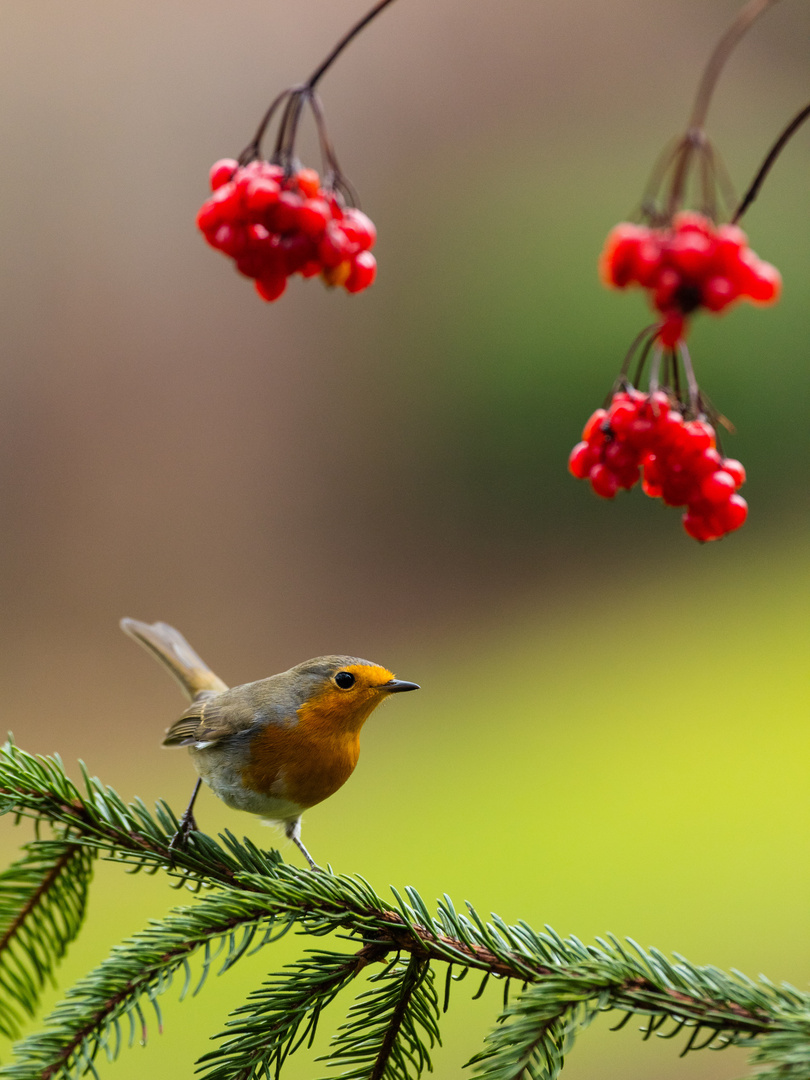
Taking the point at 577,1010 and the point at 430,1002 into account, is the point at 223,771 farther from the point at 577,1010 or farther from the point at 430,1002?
the point at 577,1010

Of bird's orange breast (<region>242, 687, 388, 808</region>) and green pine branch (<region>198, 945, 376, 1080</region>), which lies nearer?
green pine branch (<region>198, 945, 376, 1080</region>)

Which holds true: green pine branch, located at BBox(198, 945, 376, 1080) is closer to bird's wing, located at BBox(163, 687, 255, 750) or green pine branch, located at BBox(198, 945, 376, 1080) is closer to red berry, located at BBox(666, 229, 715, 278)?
bird's wing, located at BBox(163, 687, 255, 750)

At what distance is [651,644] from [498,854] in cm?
148

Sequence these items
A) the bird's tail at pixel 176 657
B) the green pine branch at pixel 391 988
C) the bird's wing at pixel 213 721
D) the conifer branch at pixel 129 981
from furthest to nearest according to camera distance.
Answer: the bird's tail at pixel 176 657, the bird's wing at pixel 213 721, the conifer branch at pixel 129 981, the green pine branch at pixel 391 988

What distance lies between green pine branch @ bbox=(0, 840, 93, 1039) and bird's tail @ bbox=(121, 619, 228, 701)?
0.62 m

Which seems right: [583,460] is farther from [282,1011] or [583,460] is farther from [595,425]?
[282,1011]

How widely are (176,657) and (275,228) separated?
3.73 ft

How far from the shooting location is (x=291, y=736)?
140cm

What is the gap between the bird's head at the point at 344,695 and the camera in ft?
4.61

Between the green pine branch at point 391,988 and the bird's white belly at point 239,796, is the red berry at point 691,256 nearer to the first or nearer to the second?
the green pine branch at point 391,988

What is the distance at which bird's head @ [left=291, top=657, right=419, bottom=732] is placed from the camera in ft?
4.61

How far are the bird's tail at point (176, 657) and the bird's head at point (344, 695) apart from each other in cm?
44

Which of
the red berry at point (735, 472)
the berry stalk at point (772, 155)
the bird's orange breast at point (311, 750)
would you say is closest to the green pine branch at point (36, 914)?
the bird's orange breast at point (311, 750)

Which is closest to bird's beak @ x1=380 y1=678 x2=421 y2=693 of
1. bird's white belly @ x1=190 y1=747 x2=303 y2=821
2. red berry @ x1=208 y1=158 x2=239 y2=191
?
bird's white belly @ x1=190 y1=747 x2=303 y2=821
